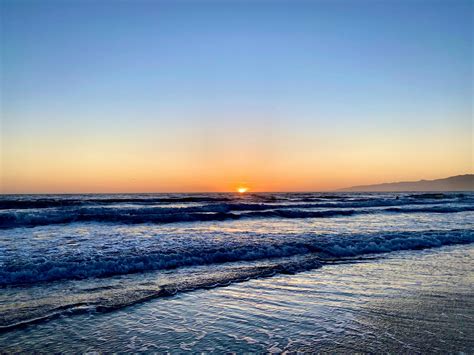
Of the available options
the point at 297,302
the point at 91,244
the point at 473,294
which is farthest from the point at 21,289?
the point at 473,294

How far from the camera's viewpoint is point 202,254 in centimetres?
1088

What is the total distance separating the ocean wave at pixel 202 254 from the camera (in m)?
8.70

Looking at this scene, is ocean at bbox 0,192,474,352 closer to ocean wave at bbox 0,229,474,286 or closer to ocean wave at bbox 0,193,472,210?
ocean wave at bbox 0,229,474,286

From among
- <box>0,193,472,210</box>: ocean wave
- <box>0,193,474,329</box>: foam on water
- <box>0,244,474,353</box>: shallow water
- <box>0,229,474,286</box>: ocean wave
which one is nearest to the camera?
<box>0,244,474,353</box>: shallow water

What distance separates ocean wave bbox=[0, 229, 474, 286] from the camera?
8.70m

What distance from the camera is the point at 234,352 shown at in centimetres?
447

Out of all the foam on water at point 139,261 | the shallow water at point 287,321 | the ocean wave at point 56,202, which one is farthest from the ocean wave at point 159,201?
the shallow water at point 287,321

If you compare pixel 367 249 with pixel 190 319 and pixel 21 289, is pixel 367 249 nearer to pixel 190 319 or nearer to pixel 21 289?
pixel 190 319

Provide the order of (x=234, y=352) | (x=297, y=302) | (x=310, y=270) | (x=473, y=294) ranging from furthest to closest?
(x=310, y=270) → (x=473, y=294) → (x=297, y=302) → (x=234, y=352)

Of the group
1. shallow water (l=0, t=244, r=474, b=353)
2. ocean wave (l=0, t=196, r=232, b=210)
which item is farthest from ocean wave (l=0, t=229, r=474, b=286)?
ocean wave (l=0, t=196, r=232, b=210)

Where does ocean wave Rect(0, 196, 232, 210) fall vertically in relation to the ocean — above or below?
above

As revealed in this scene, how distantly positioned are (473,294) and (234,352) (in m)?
5.46

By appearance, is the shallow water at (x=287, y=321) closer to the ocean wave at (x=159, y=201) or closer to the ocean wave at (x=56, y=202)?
the ocean wave at (x=159, y=201)

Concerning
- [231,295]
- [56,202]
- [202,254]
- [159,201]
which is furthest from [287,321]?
[159,201]
